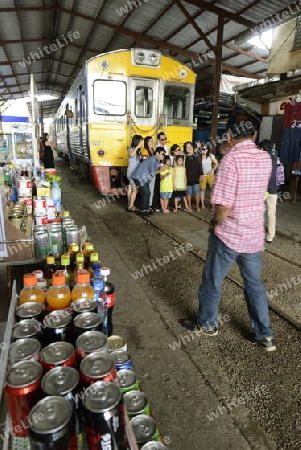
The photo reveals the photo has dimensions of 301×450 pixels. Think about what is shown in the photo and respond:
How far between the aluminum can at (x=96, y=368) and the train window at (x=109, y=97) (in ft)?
23.4

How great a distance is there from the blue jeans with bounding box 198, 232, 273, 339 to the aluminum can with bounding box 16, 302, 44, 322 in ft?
4.68

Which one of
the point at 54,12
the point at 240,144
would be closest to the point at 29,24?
the point at 54,12

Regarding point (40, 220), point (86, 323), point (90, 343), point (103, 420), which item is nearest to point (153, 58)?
point (40, 220)

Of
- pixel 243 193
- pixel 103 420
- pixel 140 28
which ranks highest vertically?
pixel 140 28

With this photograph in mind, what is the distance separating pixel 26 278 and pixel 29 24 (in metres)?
15.1

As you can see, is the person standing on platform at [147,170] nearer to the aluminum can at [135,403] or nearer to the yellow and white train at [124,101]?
the yellow and white train at [124,101]

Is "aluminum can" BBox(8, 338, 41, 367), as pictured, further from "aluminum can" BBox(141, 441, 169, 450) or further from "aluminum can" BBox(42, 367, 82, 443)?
"aluminum can" BBox(141, 441, 169, 450)

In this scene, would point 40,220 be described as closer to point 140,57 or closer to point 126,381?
point 126,381

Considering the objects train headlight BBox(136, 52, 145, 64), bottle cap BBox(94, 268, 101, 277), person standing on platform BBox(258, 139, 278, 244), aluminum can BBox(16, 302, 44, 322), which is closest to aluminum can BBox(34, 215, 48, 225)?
bottle cap BBox(94, 268, 101, 277)

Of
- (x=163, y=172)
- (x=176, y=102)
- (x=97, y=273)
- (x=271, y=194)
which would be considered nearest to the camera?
(x=97, y=273)

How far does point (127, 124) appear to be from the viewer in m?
7.70

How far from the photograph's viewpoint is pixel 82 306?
1589mm

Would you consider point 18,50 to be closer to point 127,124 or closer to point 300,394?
point 127,124

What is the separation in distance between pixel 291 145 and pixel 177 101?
11.5 feet
